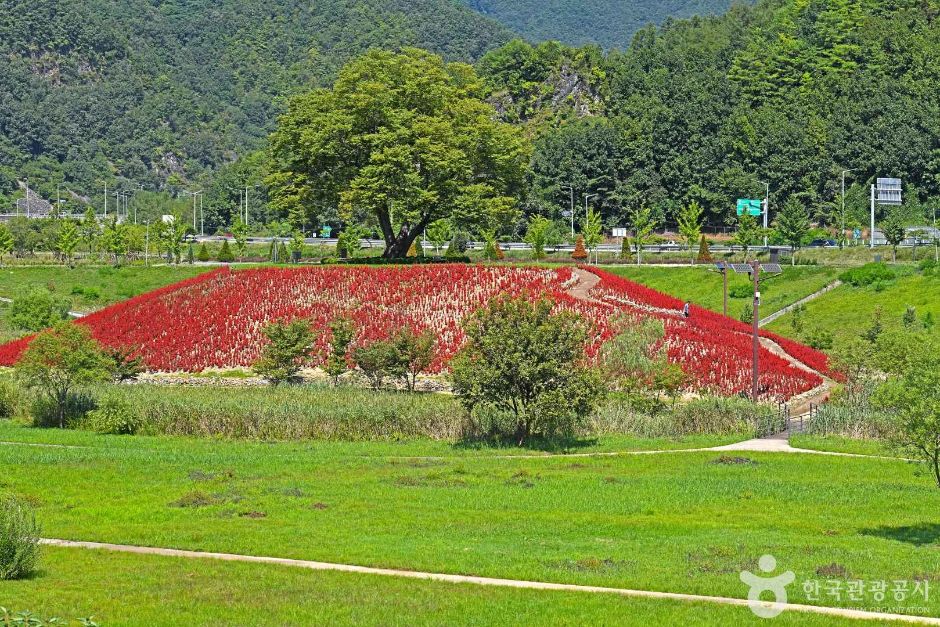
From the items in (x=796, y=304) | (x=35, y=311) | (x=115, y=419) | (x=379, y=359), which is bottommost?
(x=115, y=419)

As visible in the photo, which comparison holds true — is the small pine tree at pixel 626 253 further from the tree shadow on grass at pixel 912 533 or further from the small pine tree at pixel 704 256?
the tree shadow on grass at pixel 912 533

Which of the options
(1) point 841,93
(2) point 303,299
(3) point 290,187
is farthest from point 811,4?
(2) point 303,299

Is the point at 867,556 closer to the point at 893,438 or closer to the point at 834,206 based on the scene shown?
the point at 893,438

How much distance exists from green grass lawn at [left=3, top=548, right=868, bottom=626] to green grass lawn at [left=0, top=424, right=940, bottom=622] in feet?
1.79

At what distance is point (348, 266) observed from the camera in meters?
68.6

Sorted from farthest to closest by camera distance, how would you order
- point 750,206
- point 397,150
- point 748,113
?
point 748,113 → point 750,206 → point 397,150

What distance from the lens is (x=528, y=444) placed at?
4456cm

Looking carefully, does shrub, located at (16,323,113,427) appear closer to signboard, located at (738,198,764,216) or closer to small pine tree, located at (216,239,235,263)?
small pine tree, located at (216,239,235,263)

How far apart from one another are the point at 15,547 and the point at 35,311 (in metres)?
55.0

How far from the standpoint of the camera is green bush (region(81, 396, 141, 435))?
155 ft

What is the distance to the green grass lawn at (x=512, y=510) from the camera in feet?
85.5

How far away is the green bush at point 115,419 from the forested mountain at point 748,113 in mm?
87431

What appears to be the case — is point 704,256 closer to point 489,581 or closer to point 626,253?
point 626,253

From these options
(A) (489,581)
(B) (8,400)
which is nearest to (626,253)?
(B) (8,400)
